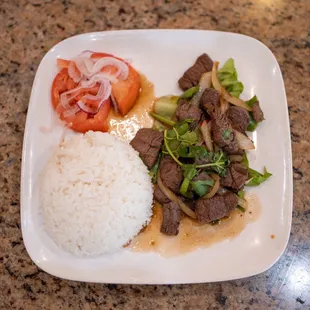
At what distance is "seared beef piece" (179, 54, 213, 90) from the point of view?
101 inches

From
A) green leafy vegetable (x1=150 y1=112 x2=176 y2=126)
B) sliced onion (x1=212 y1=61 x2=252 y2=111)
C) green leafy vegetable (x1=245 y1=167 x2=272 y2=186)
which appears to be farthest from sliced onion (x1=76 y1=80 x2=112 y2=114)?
green leafy vegetable (x1=245 y1=167 x2=272 y2=186)

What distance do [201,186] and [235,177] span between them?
0.20 m

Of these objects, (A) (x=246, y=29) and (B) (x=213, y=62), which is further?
(A) (x=246, y=29)

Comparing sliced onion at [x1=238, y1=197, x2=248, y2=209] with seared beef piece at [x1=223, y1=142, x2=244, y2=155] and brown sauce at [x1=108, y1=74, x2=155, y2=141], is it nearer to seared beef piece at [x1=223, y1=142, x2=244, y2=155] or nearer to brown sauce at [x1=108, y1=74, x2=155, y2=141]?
seared beef piece at [x1=223, y1=142, x2=244, y2=155]

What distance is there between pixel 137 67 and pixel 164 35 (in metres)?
0.27

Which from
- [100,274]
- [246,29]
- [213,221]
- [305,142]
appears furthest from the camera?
[246,29]

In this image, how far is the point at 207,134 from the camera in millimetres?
2400

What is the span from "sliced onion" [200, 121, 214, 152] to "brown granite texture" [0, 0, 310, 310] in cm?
59

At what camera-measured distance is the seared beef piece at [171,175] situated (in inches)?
92.0

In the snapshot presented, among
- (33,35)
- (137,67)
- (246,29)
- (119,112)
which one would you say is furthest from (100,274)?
(246,29)

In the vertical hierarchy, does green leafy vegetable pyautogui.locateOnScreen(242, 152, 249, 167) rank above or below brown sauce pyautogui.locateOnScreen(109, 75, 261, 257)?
above

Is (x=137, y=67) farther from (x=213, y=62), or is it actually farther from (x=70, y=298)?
(x=70, y=298)

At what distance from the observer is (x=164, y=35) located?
264cm

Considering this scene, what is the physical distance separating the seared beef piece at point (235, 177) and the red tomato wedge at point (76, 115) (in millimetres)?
813
